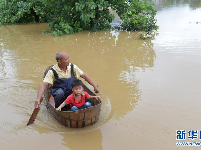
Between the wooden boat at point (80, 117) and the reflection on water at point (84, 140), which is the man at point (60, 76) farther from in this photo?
the reflection on water at point (84, 140)

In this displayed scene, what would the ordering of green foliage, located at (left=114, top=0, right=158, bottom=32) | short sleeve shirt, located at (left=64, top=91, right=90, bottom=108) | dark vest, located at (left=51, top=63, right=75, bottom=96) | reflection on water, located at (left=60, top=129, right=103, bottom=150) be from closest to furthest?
1. reflection on water, located at (left=60, top=129, right=103, bottom=150)
2. short sleeve shirt, located at (left=64, top=91, right=90, bottom=108)
3. dark vest, located at (left=51, top=63, right=75, bottom=96)
4. green foliage, located at (left=114, top=0, right=158, bottom=32)

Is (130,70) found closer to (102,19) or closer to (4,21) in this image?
(102,19)

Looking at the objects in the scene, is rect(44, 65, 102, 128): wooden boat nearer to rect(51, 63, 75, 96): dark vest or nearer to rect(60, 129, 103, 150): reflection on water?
rect(60, 129, 103, 150): reflection on water

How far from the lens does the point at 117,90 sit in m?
5.61

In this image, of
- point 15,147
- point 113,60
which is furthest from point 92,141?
point 113,60

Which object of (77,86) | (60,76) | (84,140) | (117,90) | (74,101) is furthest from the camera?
(117,90)

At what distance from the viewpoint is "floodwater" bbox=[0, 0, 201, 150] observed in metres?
3.85

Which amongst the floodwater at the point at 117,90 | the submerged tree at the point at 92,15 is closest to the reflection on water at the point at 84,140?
the floodwater at the point at 117,90

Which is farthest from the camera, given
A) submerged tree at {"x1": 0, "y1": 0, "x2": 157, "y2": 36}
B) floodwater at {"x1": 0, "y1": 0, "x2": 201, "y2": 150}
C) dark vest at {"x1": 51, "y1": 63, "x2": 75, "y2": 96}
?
submerged tree at {"x1": 0, "y1": 0, "x2": 157, "y2": 36}

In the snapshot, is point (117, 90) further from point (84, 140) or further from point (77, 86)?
point (84, 140)

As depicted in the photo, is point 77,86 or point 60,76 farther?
point 60,76

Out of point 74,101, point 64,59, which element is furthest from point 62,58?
point 74,101

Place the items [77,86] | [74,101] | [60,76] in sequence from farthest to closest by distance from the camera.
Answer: [60,76] < [74,101] < [77,86]

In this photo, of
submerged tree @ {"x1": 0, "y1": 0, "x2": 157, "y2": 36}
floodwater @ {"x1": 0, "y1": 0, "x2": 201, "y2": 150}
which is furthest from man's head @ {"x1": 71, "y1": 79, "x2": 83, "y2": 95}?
submerged tree @ {"x1": 0, "y1": 0, "x2": 157, "y2": 36}
